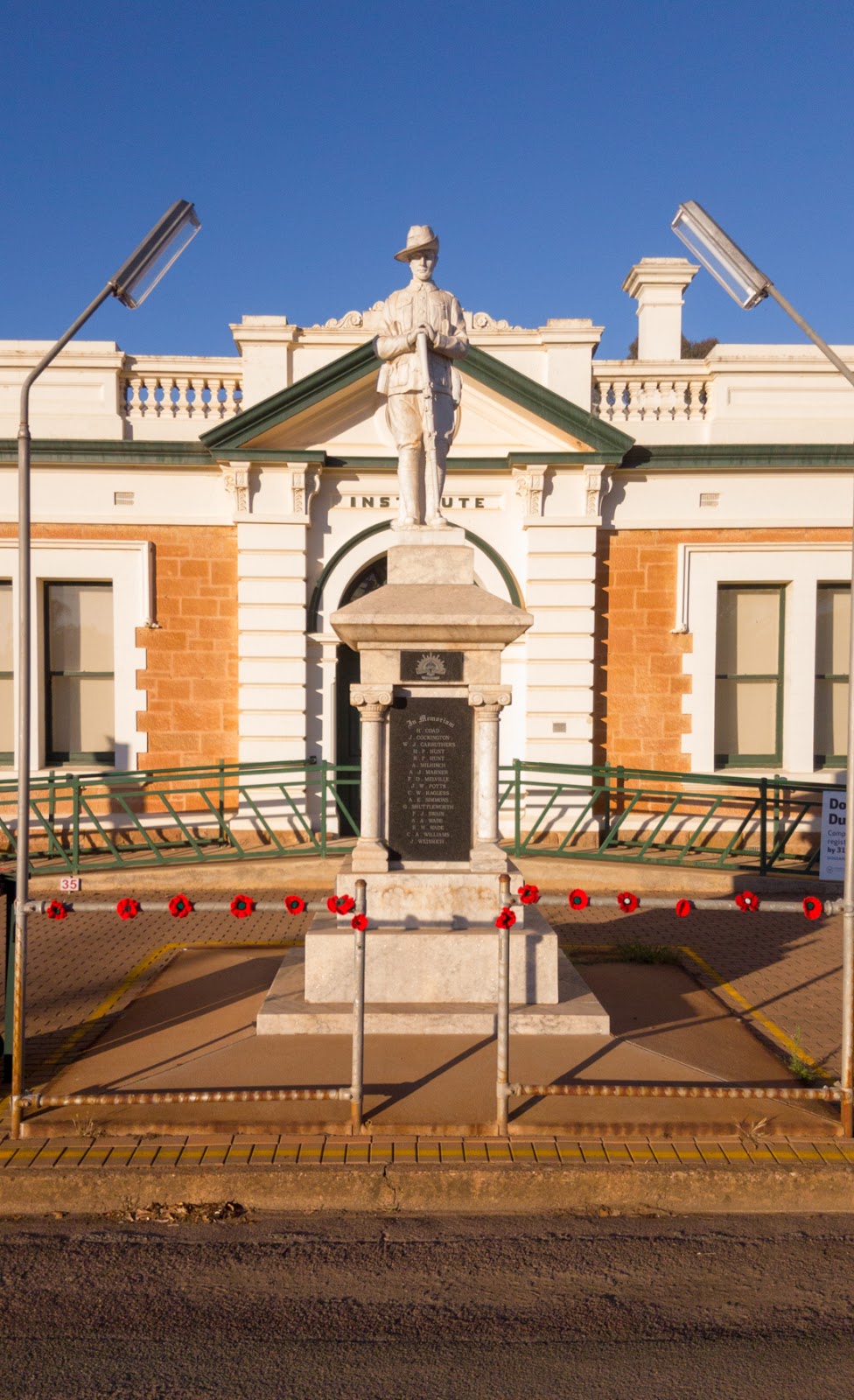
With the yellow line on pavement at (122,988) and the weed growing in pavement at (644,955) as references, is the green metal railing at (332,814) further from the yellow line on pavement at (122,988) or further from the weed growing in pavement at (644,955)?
the weed growing in pavement at (644,955)

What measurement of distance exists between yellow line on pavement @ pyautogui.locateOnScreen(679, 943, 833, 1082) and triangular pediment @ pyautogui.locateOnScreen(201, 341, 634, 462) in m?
6.66

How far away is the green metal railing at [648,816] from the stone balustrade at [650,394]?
4603 mm

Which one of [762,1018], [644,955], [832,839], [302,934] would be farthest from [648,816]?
[762,1018]

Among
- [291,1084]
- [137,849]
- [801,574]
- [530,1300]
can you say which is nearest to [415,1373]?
[530,1300]

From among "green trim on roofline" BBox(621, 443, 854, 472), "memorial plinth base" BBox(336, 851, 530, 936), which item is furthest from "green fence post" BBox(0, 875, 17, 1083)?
"green trim on roofline" BBox(621, 443, 854, 472)

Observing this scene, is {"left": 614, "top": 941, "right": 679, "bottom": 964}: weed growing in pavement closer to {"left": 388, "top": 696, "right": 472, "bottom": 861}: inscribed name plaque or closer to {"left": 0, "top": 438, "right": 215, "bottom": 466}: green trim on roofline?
{"left": 388, "top": 696, "right": 472, "bottom": 861}: inscribed name plaque

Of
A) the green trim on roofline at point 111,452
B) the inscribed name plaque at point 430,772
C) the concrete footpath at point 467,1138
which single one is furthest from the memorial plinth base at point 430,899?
the green trim on roofline at point 111,452

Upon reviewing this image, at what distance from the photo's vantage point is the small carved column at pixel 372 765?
22.4 feet

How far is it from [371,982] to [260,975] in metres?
1.66

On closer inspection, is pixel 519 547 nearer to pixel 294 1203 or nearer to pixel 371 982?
pixel 371 982

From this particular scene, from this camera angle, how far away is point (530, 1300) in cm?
402

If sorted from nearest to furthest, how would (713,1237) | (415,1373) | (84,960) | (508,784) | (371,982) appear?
(415,1373) < (713,1237) < (371,982) < (84,960) < (508,784)

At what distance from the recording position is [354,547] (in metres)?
13.3

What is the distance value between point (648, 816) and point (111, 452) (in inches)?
323
